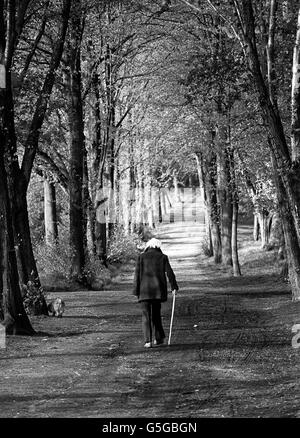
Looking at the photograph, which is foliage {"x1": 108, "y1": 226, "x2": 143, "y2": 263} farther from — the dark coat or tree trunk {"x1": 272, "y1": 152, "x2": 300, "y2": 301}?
the dark coat

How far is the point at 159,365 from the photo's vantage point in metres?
13.1

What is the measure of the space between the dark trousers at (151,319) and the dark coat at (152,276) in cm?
14

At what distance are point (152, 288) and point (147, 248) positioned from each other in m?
0.84

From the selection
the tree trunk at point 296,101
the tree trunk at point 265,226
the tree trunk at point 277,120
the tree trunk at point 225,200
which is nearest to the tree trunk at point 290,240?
the tree trunk at point 277,120

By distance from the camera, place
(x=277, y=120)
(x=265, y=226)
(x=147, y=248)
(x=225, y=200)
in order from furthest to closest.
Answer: (x=265, y=226) → (x=225, y=200) → (x=277, y=120) → (x=147, y=248)

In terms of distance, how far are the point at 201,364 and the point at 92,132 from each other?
2683cm

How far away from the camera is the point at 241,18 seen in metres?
20.1

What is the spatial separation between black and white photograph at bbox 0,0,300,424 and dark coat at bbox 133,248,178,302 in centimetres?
3

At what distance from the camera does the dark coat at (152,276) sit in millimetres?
15102

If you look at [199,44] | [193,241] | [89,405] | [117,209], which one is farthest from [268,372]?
[193,241]

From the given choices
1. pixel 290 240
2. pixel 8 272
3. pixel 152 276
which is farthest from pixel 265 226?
pixel 152 276

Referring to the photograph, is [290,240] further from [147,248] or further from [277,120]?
[147,248]

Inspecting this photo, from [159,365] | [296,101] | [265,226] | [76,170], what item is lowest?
[265,226]

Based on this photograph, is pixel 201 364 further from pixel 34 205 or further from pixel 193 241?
pixel 193 241
